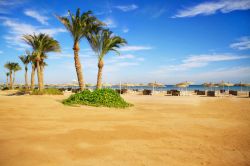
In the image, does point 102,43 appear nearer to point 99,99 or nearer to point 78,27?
point 78,27

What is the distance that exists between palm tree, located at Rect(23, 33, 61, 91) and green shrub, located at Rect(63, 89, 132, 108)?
16.2 meters

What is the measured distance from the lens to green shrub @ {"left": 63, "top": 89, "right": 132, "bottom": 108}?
11.9m

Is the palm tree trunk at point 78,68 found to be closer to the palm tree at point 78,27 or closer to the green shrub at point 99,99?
the palm tree at point 78,27

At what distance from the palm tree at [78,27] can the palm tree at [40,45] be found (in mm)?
9755

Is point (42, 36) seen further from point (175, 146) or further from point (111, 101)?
point (175, 146)

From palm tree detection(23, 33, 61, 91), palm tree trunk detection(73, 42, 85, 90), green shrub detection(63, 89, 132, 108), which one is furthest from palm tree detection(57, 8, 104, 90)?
palm tree detection(23, 33, 61, 91)

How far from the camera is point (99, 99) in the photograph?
12062 millimetres

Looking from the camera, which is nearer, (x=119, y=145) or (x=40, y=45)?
(x=119, y=145)

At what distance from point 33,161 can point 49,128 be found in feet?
7.86

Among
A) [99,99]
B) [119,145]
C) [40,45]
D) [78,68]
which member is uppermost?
[40,45]

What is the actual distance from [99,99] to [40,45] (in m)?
18.2

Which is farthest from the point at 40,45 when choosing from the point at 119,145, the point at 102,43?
the point at 119,145

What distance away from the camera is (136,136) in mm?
5480

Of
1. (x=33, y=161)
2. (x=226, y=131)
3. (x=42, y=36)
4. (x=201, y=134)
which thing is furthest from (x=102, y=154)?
(x=42, y=36)
